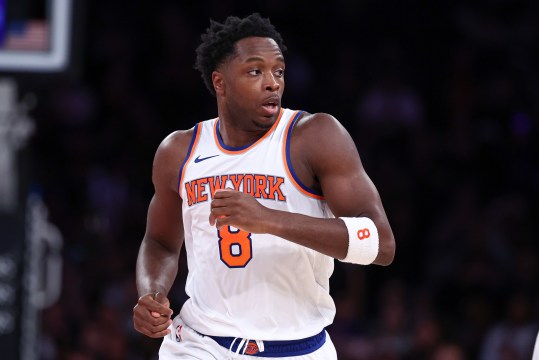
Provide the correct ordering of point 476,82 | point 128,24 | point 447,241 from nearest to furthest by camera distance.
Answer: point 447,241 < point 476,82 < point 128,24

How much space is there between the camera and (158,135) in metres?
9.70

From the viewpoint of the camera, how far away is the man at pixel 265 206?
3623mm

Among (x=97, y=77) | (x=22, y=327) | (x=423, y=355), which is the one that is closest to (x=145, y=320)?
(x=22, y=327)

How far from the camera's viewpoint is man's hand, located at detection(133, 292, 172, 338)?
11.8 ft

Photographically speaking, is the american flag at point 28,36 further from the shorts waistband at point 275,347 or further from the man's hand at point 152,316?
the shorts waistband at point 275,347

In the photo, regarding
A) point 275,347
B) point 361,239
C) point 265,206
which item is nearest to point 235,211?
point 265,206

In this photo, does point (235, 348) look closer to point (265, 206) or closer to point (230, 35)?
point (265, 206)

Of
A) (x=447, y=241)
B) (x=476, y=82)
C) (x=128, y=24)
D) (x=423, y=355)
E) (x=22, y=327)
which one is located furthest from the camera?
(x=128, y=24)

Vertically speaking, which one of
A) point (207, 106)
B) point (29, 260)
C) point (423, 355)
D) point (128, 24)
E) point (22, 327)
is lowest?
point (423, 355)

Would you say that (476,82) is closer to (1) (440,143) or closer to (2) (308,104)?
(1) (440,143)

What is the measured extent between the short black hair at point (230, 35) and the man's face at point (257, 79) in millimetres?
30

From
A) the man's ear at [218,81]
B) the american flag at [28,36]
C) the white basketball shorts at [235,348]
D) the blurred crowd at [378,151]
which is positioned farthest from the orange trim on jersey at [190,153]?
the blurred crowd at [378,151]

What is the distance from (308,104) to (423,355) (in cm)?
305

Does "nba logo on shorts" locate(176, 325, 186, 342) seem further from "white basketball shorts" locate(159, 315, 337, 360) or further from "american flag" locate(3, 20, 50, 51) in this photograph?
"american flag" locate(3, 20, 50, 51)
